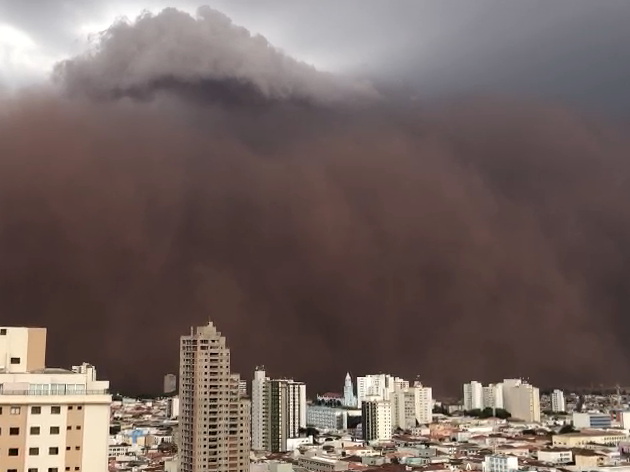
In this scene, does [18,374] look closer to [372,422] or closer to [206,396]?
[206,396]

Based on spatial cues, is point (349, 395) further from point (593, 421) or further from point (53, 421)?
point (53, 421)

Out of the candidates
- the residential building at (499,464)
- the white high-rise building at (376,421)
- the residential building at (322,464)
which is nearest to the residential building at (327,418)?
the white high-rise building at (376,421)

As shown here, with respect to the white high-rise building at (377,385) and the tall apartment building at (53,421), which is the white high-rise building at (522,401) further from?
the tall apartment building at (53,421)

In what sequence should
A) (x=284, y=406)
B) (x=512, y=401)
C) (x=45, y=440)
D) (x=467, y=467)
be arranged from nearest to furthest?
(x=45, y=440), (x=467, y=467), (x=284, y=406), (x=512, y=401)

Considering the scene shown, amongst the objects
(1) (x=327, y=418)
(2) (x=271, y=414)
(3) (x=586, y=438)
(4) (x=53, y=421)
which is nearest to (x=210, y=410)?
(4) (x=53, y=421)

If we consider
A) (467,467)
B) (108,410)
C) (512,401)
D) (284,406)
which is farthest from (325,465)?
(512,401)
